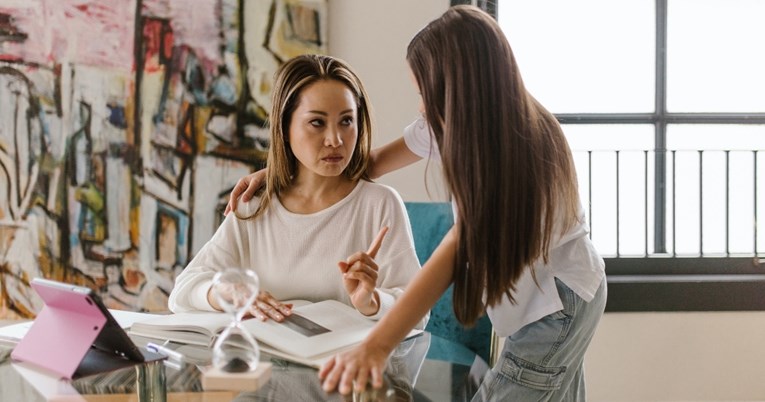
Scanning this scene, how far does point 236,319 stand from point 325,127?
77 centimetres

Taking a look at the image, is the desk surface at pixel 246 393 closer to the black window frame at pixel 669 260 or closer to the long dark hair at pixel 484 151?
the long dark hair at pixel 484 151

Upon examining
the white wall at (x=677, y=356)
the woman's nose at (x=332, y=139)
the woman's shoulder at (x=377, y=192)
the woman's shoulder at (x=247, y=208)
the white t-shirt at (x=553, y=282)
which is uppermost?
the woman's nose at (x=332, y=139)

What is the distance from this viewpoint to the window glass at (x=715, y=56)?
2957 mm

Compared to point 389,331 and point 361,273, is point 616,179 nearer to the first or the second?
point 361,273

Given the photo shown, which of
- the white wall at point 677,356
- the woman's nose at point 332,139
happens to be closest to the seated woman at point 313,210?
the woman's nose at point 332,139

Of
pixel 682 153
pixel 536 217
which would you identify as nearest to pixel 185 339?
pixel 536 217

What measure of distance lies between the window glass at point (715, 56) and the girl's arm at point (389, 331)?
2.20 m

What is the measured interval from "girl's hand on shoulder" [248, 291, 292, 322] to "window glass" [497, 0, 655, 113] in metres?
1.75

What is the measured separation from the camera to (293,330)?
1.38 metres

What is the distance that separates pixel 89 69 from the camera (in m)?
2.76

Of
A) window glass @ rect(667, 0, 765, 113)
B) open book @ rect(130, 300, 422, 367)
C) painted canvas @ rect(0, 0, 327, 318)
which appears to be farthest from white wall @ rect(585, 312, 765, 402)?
open book @ rect(130, 300, 422, 367)

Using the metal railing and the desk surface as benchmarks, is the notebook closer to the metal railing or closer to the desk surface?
the desk surface

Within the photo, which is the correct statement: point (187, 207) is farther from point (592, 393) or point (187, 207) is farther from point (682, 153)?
point (682, 153)

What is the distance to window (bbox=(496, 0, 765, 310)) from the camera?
296cm
